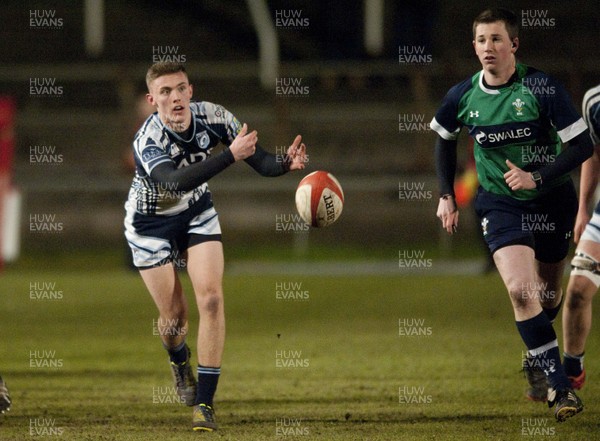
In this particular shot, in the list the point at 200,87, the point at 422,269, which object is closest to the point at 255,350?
the point at 422,269

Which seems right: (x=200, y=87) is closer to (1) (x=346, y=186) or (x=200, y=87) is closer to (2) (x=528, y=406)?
(1) (x=346, y=186)

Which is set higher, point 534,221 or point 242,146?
point 242,146

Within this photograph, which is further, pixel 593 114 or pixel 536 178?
pixel 593 114

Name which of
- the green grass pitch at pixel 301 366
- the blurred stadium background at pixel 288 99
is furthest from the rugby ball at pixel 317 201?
the blurred stadium background at pixel 288 99

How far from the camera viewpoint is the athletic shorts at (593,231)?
6.80 m

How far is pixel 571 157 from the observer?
21.2 feet

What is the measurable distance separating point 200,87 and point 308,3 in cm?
412

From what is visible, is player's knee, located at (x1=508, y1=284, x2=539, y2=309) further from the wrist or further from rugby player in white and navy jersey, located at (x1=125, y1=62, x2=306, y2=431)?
rugby player in white and navy jersey, located at (x1=125, y1=62, x2=306, y2=431)

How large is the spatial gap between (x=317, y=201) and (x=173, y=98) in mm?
1105

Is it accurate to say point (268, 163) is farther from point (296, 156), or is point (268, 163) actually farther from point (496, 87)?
point (496, 87)

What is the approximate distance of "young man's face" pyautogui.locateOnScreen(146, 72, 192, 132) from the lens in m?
6.77

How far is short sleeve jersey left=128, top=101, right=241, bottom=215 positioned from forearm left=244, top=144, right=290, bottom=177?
21cm

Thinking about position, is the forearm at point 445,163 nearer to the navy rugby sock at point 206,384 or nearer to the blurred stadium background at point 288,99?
the navy rugby sock at point 206,384

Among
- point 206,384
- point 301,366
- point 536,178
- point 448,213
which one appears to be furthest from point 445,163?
point 301,366
